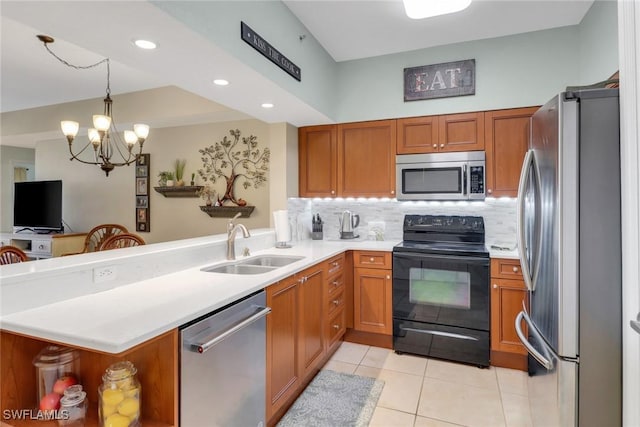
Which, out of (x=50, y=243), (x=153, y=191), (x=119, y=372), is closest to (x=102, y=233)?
(x=50, y=243)

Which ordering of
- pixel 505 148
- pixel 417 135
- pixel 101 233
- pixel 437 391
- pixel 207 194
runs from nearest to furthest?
pixel 437 391
pixel 505 148
pixel 417 135
pixel 207 194
pixel 101 233

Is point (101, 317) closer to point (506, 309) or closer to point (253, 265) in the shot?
point (253, 265)

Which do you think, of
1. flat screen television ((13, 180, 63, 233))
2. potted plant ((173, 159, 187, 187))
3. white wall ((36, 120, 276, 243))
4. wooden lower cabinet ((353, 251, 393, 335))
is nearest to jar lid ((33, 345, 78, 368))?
wooden lower cabinet ((353, 251, 393, 335))

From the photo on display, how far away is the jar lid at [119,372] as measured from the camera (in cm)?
119

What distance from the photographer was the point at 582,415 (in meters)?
1.48

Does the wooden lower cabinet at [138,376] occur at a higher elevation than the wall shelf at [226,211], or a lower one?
lower

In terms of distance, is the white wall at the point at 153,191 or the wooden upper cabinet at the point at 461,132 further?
the white wall at the point at 153,191

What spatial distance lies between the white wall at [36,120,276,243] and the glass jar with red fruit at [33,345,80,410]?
8.53 feet

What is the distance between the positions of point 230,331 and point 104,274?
0.71 meters

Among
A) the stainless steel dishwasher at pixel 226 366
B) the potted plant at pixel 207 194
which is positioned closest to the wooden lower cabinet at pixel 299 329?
the stainless steel dishwasher at pixel 226 366

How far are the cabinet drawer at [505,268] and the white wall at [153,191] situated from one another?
2.26m

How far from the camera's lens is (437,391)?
2.44 metres

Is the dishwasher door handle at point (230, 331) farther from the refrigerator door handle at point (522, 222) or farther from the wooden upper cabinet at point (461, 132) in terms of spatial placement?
the wooden upper cabinet at point (461, 132)

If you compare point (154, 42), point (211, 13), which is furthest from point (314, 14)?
point (154, 42)
